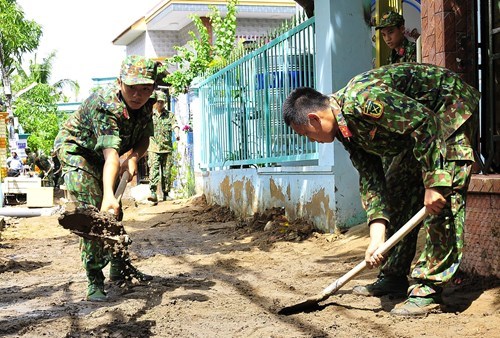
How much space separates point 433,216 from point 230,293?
190 centimetres

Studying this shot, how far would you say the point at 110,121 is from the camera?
191 inches

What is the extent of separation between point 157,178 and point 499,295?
1178 cm

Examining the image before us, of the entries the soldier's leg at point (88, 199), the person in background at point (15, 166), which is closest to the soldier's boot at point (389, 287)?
the soldier's leg at point (88, 199)

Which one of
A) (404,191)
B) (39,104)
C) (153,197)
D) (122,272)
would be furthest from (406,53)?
(39,104)

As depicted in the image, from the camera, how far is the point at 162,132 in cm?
1546

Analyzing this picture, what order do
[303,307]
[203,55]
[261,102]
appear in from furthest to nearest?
[203,55]
[261,102]
[303,307]

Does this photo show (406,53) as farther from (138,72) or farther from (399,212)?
(138,72)

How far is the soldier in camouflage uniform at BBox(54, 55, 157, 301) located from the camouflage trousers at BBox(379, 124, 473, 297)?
5.86 ft

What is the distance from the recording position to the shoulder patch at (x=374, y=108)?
12.1 ft

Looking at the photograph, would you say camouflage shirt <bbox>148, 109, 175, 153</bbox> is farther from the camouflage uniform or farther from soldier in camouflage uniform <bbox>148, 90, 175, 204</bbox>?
the camouflage uniform

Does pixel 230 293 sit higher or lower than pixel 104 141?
lower

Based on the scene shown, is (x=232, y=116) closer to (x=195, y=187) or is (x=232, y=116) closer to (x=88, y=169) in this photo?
(x=195, y=187)

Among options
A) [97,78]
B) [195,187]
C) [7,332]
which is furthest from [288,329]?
[97,78]

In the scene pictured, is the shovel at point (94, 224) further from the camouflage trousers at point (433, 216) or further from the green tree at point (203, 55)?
the green tree at point (203, 55)
